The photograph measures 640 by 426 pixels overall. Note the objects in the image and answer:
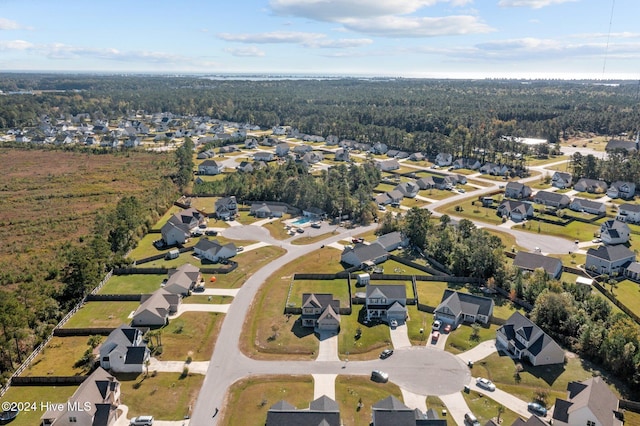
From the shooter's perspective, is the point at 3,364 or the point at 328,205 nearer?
the point at 3,364

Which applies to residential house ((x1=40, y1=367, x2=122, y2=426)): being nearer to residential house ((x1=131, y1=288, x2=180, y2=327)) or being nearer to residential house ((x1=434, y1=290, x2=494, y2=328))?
residential house ((x1=131, y1=288, x2=180, y2=327))

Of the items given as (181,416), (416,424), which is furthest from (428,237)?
(181,416)

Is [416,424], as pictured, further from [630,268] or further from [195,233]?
[195,233]

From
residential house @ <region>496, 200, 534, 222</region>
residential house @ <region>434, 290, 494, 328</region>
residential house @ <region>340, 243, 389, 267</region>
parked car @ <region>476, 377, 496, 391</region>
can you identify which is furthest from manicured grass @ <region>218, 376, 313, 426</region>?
residential house @ <region>496, 200, 534, 222</region>

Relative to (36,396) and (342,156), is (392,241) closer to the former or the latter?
(36,396)

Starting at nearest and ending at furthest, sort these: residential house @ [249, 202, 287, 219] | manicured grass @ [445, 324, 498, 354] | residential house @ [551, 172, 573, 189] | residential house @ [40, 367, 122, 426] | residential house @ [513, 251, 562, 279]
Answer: residential house @ [40, 367, 122, 426]
manicured grass @ [445, 324, 498, 354]
residential house @ [513, 251, 562, 279]
residential house @ [249, 202, 287, 219]
residential house @ [551, 172, 573, 189]

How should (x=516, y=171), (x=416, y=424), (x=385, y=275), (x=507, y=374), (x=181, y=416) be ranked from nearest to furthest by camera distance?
(x=416, y=424) < (x=181, y=416) < (x=507, y=374) < (x=385, y=275) < (x=516, y=171)

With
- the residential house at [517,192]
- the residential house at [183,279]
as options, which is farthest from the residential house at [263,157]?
the residential house at [183,279]
